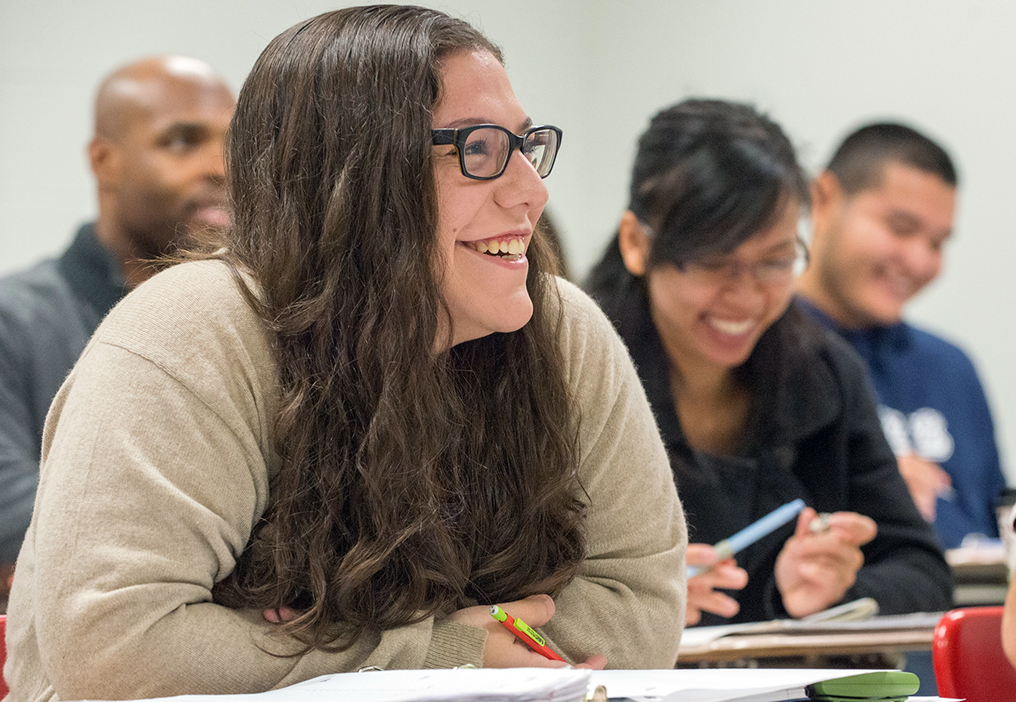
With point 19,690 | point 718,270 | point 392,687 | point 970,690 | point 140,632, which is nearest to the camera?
point 392,687

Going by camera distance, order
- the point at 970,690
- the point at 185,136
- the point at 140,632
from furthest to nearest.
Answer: the point at 185,136 → the point at 970,690 → the point at 140,632

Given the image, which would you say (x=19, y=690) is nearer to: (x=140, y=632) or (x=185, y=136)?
(x=140, y=632)

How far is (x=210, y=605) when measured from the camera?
0.98 meters

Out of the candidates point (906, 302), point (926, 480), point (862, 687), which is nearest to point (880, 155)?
point (906, 302)

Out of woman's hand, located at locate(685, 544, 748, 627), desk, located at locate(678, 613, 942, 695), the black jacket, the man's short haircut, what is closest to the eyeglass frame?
the black jacket

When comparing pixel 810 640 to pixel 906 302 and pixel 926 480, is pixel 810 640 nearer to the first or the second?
pixel 926 480

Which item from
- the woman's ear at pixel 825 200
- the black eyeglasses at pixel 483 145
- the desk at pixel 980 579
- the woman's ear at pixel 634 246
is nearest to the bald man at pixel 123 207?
the woman's ear at pixel 634 246

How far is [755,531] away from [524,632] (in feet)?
3.57

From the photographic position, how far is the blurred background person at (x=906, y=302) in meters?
2.91

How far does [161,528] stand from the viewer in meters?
0.94

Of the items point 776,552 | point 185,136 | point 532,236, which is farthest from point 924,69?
point 532,236

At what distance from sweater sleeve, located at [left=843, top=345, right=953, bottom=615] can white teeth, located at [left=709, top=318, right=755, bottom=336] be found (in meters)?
0.26

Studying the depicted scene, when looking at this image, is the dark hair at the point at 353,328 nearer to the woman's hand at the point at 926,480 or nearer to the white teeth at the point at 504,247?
the white teeth at the point at 504,247

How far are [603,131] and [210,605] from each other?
7.97ft
